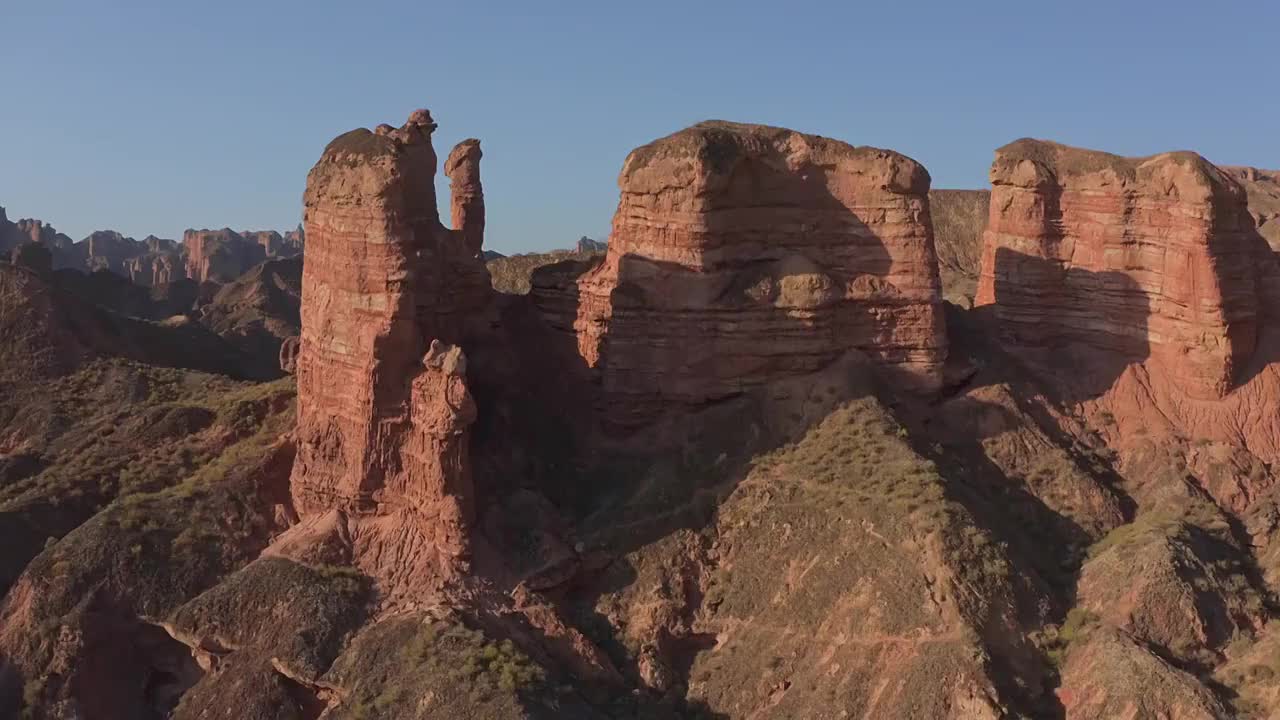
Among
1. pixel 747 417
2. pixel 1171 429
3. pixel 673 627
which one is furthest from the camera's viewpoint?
A: pixel 1171 429

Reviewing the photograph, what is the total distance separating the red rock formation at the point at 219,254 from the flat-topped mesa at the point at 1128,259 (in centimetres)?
11260

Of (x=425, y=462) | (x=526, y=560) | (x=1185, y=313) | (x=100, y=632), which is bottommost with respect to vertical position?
(x=100, y=632)

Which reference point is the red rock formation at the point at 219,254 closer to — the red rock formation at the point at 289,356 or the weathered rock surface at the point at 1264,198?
the weathered rock surface at the point at 1264,198

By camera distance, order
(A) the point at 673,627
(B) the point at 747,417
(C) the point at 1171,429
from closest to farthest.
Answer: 1. (A) the point at 673,627
2. (B) the point at 747,417
3. (C) the point at 1171,429

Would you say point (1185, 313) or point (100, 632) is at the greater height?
point (1185, 313)

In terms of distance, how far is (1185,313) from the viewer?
40.0 metres

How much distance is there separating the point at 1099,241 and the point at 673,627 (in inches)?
719

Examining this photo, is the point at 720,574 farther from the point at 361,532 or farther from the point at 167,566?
the point at 167,566

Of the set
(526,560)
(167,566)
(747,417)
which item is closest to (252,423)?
(167,566)

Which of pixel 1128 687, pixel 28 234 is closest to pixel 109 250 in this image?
pixel 28 234

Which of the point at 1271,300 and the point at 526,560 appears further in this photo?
the point at 1271,300

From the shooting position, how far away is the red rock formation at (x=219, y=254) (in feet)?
488

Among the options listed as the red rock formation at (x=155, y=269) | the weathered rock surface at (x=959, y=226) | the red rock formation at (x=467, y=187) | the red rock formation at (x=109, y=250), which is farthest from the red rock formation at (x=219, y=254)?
the red rock formation at (x=467, y=187)

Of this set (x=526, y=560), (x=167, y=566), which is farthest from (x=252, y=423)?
(x=526, y=560)
